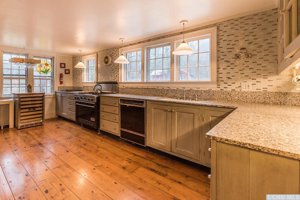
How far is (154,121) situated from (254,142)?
2113 mm

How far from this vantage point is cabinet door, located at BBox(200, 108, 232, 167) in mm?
2205

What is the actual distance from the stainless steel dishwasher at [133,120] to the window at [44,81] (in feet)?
12.4

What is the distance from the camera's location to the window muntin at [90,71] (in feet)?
18.6

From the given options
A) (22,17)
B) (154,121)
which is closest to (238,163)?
(154,121)

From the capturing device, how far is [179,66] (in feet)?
11.0

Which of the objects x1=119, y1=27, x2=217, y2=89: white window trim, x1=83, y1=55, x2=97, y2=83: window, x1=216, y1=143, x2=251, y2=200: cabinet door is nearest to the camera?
x1=216, y1=143, x2=251, y2=200: cabinet door

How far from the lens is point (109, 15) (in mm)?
2617

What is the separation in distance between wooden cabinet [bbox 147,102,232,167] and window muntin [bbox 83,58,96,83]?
343 centimetres

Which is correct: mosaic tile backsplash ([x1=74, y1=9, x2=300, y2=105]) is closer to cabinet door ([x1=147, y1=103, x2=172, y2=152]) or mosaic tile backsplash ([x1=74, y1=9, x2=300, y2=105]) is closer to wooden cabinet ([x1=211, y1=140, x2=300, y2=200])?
cabinet door ([x1=147, y1=103, x2=172, y2=152])

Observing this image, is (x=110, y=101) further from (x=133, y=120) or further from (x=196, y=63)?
(x=196, y=63)

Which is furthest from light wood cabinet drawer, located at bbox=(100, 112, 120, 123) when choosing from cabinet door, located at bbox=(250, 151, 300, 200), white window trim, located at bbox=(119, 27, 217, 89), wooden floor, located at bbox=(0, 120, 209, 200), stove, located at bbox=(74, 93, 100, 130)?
cabinet door, located at bbox=(250, 151, 300, 200)

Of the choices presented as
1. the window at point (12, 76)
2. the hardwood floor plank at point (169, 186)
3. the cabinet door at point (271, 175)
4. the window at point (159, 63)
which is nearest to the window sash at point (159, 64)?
the window at point (159, 63)

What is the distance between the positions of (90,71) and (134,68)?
89.9 inches

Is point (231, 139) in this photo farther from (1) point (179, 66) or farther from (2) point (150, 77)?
(2) point (150, 77)
